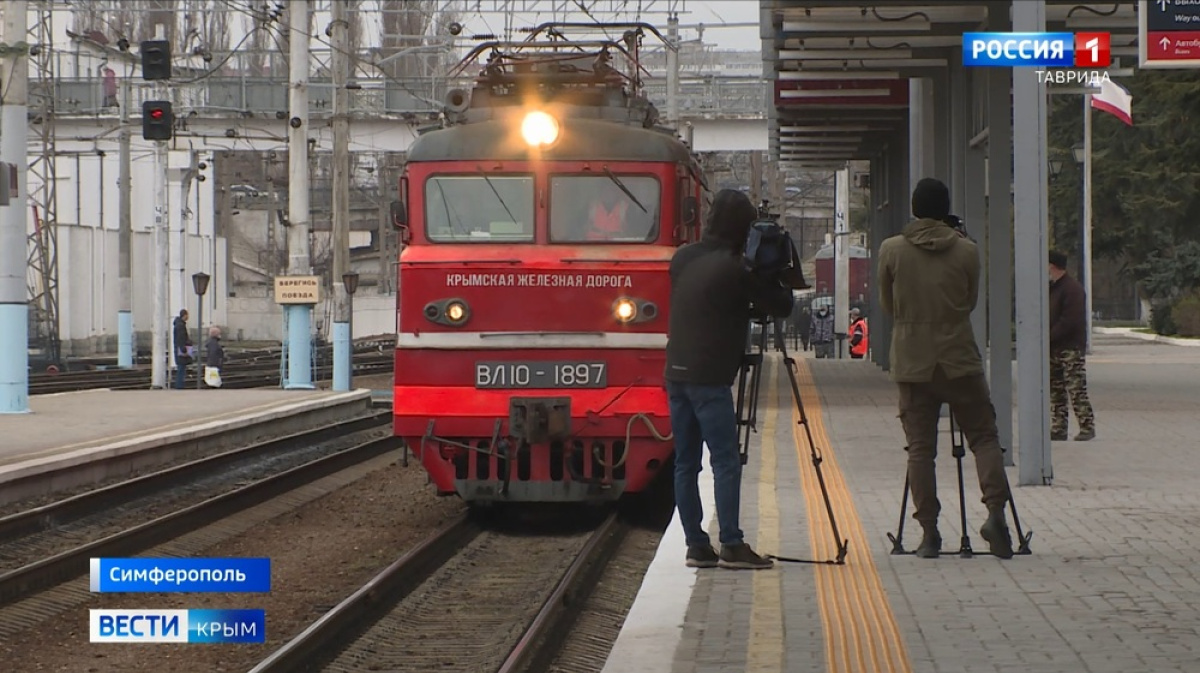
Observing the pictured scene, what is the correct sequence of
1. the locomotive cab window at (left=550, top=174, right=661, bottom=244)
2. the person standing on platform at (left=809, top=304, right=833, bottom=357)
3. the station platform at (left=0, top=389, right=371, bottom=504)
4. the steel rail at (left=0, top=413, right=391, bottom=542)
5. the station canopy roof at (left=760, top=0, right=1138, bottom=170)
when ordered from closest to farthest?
the locomotive cab window at (left=550, top=174, right=661, bottom=244), the steel rail at (left=0, top=413, right=391, bottom=542), the station platform at (left=0, top=389, right=371, bottom=504), the station canopy roof at (left=760, top=0, right=1138, bottom=170), the person standing on platform at (left=809, top=304, right=833, bottom=357)

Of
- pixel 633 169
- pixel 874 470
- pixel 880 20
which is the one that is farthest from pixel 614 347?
pixel 880 20

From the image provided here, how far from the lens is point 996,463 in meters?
9.28

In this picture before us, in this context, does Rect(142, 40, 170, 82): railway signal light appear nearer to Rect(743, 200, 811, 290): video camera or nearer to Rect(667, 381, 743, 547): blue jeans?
Rect(667, 381, 743, 547): blue jeans

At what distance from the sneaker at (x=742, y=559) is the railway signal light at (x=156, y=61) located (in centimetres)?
2093

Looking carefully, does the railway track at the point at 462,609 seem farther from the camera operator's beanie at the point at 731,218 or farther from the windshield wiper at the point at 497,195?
the windshield wiper at the point at 497,195

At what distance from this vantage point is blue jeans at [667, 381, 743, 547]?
29.4ft

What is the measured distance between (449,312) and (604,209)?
4.45 feet

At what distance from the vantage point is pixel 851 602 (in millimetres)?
8039

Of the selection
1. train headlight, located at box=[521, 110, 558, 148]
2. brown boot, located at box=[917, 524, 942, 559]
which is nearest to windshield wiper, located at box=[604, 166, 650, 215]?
train headlight, located at box=[521, 110, 558, 148]

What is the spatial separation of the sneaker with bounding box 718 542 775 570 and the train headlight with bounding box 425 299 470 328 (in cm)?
387

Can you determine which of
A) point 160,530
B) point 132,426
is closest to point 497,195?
point 160,530

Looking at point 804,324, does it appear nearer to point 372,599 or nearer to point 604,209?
point 604,209

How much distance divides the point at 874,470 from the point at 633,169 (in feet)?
10.9

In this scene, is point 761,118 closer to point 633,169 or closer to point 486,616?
point 633,169
